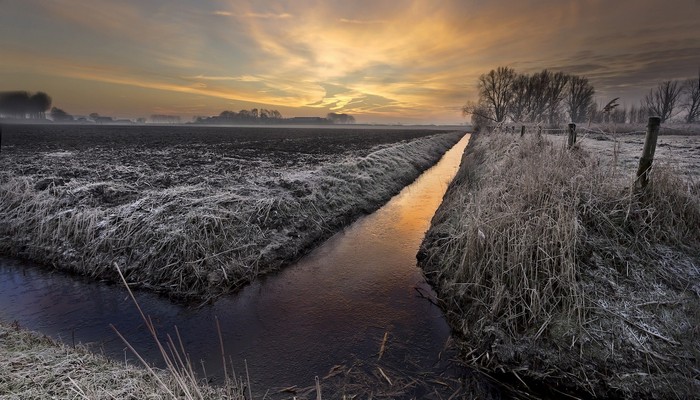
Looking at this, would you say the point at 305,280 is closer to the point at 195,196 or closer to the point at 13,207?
the point at 195,196

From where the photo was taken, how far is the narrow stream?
560 centimetres

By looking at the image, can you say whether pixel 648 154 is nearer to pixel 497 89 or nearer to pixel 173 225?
pixel 173 225

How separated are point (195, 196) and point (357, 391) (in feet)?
28.1

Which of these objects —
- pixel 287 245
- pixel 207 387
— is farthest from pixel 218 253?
pixel 207 387

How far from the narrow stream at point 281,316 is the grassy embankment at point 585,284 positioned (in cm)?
106

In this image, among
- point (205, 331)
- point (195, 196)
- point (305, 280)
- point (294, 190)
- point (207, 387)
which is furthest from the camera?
point (294, 190)

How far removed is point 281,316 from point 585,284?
576 cm

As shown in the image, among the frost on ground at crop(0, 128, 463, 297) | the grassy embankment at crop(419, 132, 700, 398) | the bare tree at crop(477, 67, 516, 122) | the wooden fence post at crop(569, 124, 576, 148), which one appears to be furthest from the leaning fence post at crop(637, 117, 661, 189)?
the bare tree at crop(477, 67, 516, 122)

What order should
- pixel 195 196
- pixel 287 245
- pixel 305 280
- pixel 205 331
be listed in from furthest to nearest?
pixel 195 196 < pixel 287 245 < pixel 305 280 < pixel 205 331

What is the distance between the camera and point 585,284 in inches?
220

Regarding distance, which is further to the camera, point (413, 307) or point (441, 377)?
point (413, 307)

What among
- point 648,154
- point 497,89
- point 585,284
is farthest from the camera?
point 497,89

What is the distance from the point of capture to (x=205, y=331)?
249 inches

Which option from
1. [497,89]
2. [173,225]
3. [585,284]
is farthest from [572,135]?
[497,89]
